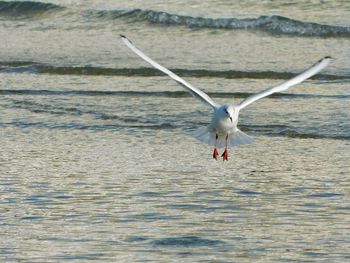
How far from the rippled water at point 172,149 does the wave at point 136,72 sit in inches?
1.2

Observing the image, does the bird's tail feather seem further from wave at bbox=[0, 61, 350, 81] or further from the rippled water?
wave at bbox=[0, 61, 350, 81]

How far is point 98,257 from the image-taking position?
8.24m

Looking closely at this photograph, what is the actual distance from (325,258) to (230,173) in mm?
2654

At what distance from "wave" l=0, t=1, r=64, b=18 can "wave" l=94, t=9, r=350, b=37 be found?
1.71 metres

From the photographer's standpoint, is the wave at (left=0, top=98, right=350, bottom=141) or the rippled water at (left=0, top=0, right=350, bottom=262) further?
the wave at (left=0, top=98, right=350, bottom=141)

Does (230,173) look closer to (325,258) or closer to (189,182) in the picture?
(189,182)

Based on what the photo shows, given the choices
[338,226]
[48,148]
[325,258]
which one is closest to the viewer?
[325,258]

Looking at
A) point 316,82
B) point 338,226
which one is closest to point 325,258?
point 338,226

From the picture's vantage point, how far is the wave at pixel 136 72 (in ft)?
53.9

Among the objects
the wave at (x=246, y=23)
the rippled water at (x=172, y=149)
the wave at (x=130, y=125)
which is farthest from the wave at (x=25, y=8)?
the wave at (x=130, y=125)

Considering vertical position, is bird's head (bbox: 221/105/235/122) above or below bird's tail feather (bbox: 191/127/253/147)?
above

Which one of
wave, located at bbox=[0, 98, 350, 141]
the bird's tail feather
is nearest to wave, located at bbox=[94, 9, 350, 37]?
wave, located at bbox=[0, 98, 350, 141]

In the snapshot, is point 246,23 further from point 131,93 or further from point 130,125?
point 130,125

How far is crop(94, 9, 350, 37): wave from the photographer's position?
2008 cm
